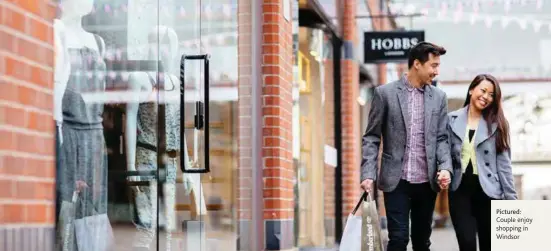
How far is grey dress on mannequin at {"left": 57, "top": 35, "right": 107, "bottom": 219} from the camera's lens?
4.90 meters

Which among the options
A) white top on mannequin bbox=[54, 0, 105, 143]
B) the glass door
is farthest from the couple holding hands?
white top on mannequin bbox=[54, 0, 105, 143]

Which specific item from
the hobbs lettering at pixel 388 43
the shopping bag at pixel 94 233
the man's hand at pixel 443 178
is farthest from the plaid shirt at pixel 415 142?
the hobbs lettering at pixel 388 43

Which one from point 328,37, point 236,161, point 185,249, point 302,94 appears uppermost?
point 328,37

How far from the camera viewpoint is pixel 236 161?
844 cm

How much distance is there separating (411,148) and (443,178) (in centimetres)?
31

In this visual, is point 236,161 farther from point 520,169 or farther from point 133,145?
point 520,169

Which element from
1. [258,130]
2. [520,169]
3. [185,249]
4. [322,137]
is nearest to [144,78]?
[185,249]

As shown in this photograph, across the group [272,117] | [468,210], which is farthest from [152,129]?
[272,117]

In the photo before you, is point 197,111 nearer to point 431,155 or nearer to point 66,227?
point 431,155

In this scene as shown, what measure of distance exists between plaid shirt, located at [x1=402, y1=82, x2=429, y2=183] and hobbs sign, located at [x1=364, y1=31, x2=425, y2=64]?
8.83m

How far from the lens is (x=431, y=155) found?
621 cm

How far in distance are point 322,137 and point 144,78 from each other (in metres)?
8.26

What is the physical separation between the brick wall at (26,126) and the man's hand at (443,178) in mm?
2703

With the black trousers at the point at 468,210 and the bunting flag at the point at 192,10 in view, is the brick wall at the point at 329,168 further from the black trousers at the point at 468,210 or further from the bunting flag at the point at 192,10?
the black trousers at the point at 468,210
